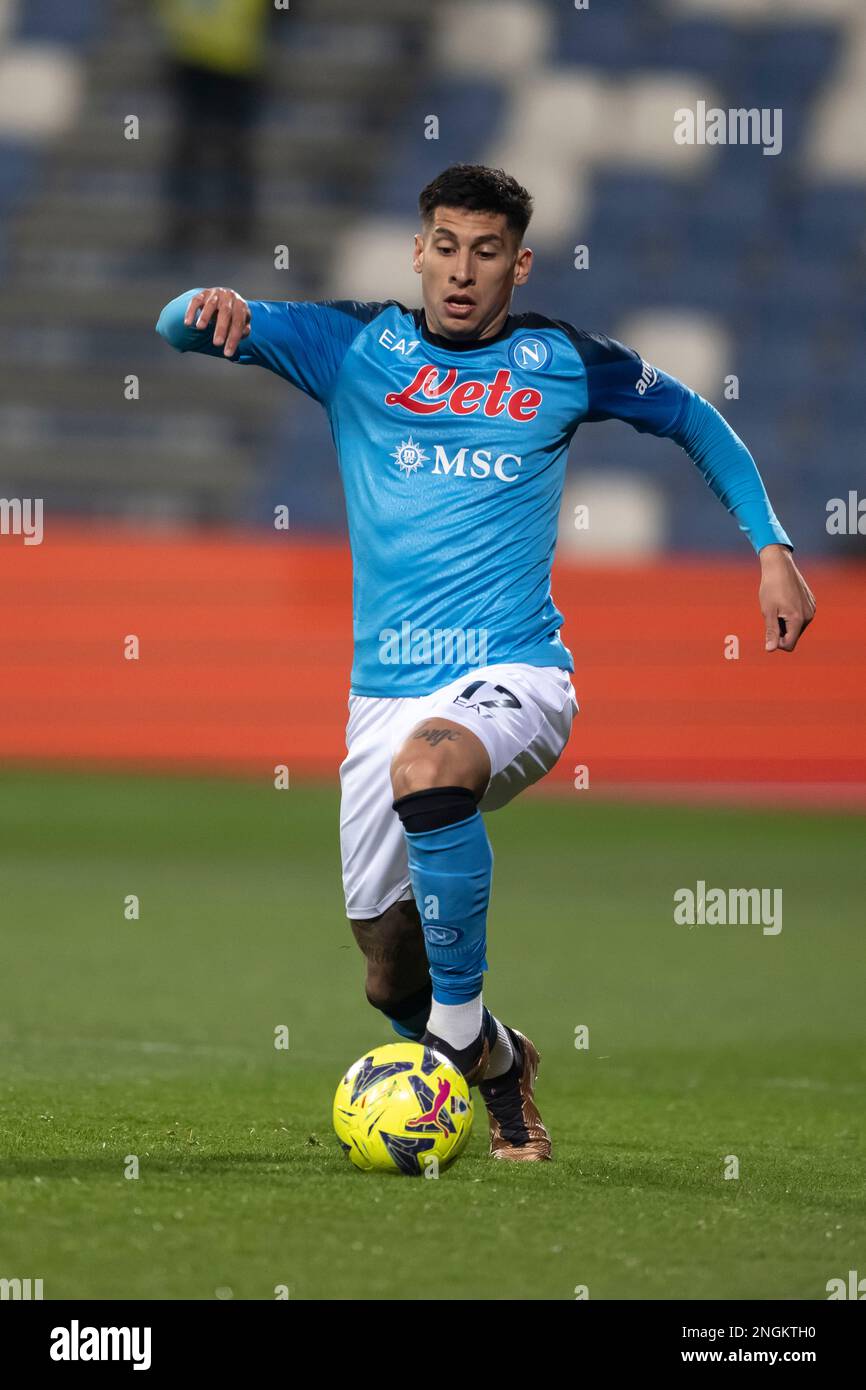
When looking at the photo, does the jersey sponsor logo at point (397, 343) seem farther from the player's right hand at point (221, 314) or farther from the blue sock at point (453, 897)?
the blue sock at point (453, 897)

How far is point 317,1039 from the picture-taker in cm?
736

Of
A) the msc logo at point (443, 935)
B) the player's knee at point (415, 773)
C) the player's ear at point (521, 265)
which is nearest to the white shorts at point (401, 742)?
the player's knee at point (415, 773)

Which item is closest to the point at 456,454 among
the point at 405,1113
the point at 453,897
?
the point at 453,897

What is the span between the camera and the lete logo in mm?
5000

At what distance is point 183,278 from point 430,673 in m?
18.9

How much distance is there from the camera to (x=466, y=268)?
493 centimetres

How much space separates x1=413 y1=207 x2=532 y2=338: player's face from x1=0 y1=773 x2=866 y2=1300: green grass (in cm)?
200

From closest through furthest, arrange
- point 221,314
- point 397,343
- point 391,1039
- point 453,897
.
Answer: point 453,897 < point 221,314 < point 397,343 < point 391,1039

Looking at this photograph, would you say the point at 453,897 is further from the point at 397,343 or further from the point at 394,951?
the point at 397,343

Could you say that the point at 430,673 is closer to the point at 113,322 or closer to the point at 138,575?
the point at 138,575

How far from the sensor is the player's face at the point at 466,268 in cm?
493

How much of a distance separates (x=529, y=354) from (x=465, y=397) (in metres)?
0.21

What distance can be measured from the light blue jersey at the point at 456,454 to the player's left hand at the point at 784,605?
213mm

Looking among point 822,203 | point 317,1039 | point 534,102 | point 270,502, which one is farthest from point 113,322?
point 317,1039
